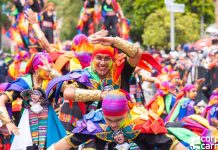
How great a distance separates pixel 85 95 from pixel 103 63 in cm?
52

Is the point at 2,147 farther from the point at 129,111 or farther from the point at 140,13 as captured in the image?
the point at 140,13

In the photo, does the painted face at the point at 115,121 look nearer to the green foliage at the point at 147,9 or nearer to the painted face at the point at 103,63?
the painted face at the point at 103,63

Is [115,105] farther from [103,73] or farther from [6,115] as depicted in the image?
[6,115]

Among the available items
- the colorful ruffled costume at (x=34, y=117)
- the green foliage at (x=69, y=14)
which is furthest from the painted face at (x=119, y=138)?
the green foliage at (x=69, y=14)

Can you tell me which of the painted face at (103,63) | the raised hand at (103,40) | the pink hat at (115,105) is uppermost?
the raised hand at (103,40)

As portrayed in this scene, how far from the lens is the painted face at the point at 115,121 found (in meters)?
4.64

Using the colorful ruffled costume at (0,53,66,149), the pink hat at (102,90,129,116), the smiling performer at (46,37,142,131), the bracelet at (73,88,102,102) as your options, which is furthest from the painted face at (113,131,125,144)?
the colorful ruffled costume at (0,53,66,149)

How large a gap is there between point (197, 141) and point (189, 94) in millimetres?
3991

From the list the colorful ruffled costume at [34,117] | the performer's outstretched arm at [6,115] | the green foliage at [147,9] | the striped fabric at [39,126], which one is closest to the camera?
the performer's outstretched arm at [6,115]

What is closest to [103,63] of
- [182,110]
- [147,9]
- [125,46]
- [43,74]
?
[125,46]

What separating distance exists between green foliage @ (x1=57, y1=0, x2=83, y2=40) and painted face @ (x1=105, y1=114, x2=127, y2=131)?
4132 centimetres

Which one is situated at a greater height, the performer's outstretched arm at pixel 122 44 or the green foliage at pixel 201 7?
the performer's outstretched arm at pixel 122 44

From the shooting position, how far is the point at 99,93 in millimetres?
5363

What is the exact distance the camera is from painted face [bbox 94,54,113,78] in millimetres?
5699
